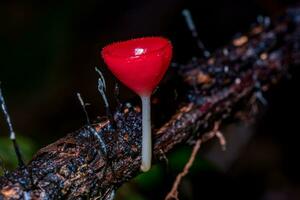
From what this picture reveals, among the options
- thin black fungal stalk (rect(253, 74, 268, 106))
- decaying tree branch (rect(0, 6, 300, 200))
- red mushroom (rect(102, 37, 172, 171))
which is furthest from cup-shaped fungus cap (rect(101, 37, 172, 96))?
thin black fungal stalk (rect(253, 74, 268, 106))

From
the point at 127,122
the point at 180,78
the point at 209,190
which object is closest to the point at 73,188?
the point at 127,122

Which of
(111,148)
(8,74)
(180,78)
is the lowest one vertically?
(111,148)

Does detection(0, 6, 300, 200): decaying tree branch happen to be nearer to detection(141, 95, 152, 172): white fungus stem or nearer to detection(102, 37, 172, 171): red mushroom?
detection(141, 95, 152, 172): white fungus stem

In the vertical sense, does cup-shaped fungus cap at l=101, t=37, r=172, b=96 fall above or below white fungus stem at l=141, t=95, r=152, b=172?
above

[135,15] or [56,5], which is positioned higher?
[56,5]

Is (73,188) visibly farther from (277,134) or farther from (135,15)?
(135,15)

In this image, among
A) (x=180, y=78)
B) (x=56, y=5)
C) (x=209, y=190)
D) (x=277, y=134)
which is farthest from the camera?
(x=56, y=5)

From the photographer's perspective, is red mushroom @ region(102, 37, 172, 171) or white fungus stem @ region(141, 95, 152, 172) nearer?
red mushroom @ region(102, 37, 172, 171)

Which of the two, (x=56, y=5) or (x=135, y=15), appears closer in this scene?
(x=56, y=5)

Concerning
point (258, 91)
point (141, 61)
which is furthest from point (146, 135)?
point (258, 91)
